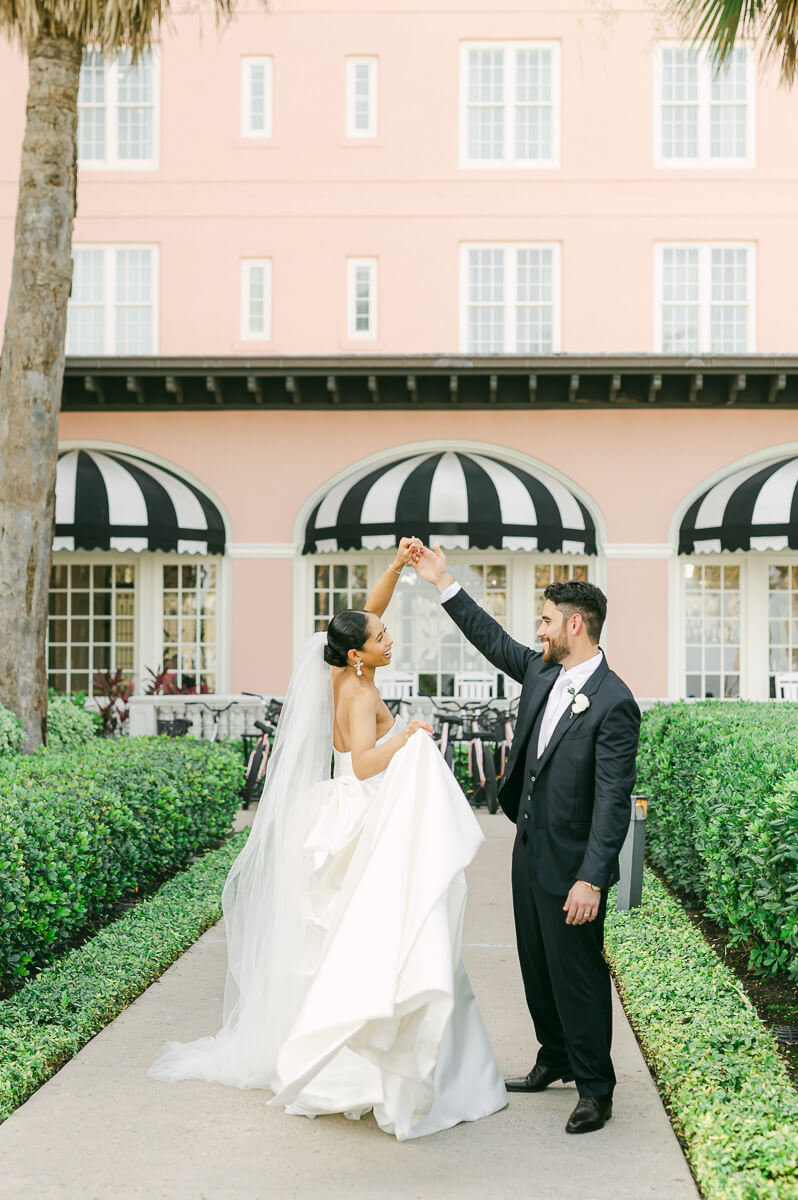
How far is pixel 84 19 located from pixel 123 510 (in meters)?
7.47

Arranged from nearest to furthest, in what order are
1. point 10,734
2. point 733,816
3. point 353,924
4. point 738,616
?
point 353,924 → point 733,816 → point 10,734 → point 738,616

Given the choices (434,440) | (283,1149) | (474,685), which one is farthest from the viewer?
(434,440)

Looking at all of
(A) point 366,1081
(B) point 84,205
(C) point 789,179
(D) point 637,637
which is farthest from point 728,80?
(A) point 366,1081

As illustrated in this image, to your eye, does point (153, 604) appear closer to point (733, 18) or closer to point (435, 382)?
point (435, 382)

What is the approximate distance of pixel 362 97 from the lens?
1869cm

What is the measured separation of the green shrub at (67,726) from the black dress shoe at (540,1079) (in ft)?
23.9

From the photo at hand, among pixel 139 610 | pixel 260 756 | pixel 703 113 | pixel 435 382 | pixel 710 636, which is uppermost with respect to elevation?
pixel 703 113

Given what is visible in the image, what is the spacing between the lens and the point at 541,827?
4.80m

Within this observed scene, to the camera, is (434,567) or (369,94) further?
(369,94)

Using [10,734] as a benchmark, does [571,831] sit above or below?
above

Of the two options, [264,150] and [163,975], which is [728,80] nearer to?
[264,150]

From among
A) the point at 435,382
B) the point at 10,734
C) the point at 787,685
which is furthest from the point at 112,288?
the point at 787,685

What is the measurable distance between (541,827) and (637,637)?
1347 cm

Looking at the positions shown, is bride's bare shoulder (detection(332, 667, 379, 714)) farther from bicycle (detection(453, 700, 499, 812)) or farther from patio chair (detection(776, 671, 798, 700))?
patio chair (detection(776, 671, 798, 700))
